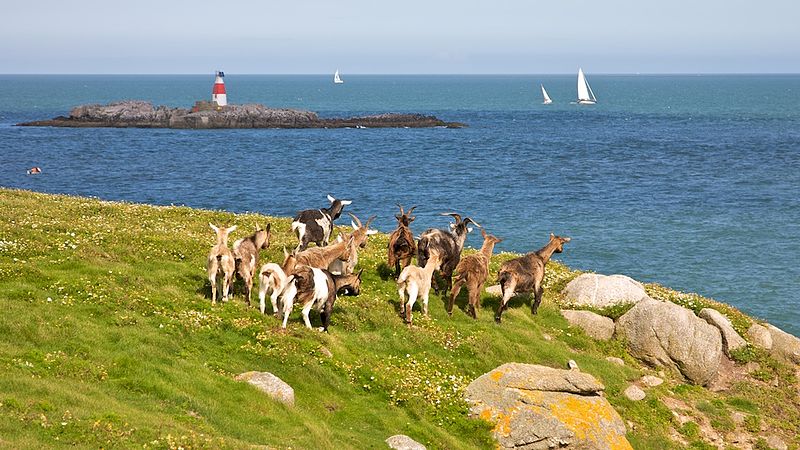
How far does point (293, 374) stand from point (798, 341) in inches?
841

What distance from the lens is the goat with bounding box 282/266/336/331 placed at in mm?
22297

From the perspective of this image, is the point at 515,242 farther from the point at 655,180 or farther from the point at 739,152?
the point at 739,152

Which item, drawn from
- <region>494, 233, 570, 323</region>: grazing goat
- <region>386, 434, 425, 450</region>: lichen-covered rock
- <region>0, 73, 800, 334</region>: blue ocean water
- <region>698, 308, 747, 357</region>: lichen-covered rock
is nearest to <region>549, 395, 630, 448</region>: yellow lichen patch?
<region>386, 434, 425, 450</region>: lichen-covered rock

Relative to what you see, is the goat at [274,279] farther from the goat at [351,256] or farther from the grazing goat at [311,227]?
the grazing goat at [311,227]

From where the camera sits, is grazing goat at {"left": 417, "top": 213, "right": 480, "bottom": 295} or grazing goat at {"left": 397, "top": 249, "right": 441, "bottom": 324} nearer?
grazing goat at {"left": 397, "top": 249, "right": 441, "bottom": 324}

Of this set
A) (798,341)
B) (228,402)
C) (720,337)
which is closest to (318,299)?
(228,402)

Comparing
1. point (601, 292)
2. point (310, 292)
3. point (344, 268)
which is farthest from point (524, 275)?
point (310, 292)

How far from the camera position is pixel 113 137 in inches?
5379

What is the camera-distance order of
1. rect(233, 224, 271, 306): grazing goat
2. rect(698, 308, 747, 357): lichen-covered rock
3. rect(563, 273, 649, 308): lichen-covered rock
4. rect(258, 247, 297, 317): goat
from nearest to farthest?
rect(258, 247, 297, 317): goat, rect(233, 224, 271, 306): grazing goat, rect(698, 308, 747, 357): lichen-covered rock, rect(563, 273, 649, 308): lichen-covered rock

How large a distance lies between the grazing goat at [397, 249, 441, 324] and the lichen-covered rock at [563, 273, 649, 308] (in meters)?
8.26

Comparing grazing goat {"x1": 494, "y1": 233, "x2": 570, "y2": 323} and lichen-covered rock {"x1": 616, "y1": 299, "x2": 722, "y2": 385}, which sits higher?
grazing goat {"x1": 494, "y1": 233, "x2": 570, "y2": 323}

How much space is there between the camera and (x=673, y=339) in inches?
1161

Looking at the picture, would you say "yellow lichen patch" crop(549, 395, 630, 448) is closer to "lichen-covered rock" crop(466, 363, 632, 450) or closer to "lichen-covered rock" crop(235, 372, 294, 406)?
"lichen-covered rock" crop(466, 363, 632, 450)

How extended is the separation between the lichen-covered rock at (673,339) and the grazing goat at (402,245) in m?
8.72
